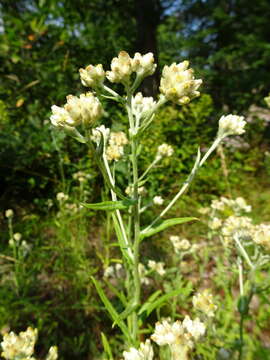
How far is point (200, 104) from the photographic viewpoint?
12.1ft

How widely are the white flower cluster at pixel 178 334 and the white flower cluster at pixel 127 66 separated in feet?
2.39

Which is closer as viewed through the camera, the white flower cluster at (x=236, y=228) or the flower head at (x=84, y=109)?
the flower head at (x=84, y=109)

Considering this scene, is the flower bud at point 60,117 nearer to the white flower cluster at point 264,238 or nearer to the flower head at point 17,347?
the flower head at point 17,347

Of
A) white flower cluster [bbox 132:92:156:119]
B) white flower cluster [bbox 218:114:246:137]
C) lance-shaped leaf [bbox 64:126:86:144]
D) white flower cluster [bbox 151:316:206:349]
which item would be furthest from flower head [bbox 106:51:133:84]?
white flower cluster [bbox 151:316:206:349]

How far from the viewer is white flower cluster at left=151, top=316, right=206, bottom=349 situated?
662 mm

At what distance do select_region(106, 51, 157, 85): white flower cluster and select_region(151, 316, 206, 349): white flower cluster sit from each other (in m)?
0.73

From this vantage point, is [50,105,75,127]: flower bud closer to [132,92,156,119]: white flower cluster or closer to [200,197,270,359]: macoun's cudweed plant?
[132,92,156,119]: white flower cluster

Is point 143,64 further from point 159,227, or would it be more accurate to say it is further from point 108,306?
point 108,306

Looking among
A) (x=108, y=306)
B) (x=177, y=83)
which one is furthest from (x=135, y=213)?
(x=177, y=83)

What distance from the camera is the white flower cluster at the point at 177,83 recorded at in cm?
79

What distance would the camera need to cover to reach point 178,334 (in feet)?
2.19

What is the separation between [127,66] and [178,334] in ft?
2.50

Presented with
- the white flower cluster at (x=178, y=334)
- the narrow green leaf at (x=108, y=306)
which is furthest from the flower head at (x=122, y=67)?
the white flower cluster at (x=178, y=334)

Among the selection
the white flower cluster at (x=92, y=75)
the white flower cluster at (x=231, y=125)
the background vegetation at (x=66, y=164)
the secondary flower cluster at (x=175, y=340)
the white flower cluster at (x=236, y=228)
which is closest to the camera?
the secondary flower cluster at (x=175, y=340)
